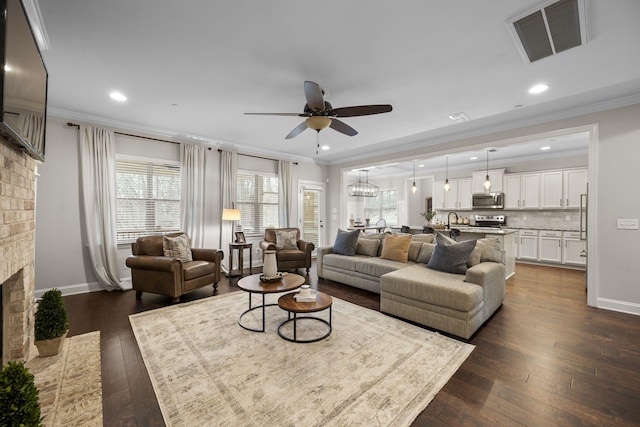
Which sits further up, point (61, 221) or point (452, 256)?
point (61, 221)

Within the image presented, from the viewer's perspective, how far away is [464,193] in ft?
25.2

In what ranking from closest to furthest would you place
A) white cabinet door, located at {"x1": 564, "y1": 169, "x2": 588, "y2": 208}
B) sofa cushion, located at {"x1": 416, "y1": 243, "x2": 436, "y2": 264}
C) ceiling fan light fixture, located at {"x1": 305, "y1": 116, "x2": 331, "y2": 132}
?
ceiling fan light fixture, located at {"x1": 305, "y1": 116, "x2": 331, "y2": 132}, sofa cushion, located at {"x1": 416, "y1": 243, "x2": 436, "y2": 264}, white cabinet door, located at {"x1": 564, "y1": 169, "x2": 588, "y2": 208}

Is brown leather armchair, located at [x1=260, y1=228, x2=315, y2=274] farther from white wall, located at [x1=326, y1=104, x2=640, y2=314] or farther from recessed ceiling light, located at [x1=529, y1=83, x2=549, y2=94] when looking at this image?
white wall, located at [x1=326, y1=104, x2=640, y2=314]

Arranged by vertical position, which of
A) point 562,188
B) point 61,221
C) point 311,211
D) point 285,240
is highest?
point 562,188

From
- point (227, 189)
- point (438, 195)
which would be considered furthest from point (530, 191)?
point (227, 189)

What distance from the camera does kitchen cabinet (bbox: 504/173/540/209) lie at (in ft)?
21.3

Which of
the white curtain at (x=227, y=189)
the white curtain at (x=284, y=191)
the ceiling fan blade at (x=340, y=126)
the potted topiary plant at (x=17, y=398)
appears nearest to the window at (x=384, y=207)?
the white curtain at (x=284, y=191)

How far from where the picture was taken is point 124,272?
4.45 meters

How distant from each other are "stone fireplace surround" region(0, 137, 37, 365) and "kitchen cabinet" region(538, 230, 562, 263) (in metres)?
8.47

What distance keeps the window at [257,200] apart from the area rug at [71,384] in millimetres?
3704

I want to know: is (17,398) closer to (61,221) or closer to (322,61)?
(322,61)

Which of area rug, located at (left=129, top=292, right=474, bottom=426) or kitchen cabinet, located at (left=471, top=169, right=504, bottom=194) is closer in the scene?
area rug, located at (left=129, top=292, right=474, bottom=426)

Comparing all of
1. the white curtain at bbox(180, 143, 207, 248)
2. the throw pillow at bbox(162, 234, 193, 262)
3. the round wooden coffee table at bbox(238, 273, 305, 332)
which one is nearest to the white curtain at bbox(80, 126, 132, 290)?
the throw pillow at bbox(162, 234, 193, 262)

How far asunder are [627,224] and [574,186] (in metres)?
3.34
